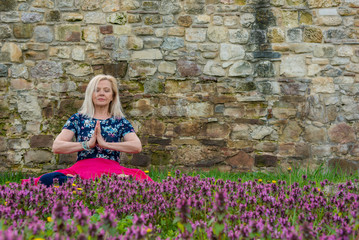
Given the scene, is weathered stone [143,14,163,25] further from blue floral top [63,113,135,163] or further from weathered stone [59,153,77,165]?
weathered stone [59,153,77,165]

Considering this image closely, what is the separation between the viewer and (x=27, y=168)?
5180mm

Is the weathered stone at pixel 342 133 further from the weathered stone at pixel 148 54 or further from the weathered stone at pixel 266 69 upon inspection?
the weathered stone at pixel 148 54

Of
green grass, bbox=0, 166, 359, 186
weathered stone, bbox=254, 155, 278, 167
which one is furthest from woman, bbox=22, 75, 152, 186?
weathered stone, bbox=254, 155, 278, 167

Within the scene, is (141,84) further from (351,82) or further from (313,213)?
(313,213)

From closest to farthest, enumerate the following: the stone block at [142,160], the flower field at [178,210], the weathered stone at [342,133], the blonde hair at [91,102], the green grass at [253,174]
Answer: the flower field at [178,210]
the blonde hair at [91,102]
the green grass at [253,174]
the weathered stone at [342,133]
the stone block at [142,160]

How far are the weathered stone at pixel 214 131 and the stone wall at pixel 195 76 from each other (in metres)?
0.01

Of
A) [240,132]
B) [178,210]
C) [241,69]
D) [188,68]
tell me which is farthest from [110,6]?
[178,210]

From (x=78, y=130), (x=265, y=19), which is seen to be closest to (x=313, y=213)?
(x=78, y=130)

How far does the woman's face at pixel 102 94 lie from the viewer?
4004 millimetres

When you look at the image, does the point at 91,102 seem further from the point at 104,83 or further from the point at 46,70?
the point at 46,70

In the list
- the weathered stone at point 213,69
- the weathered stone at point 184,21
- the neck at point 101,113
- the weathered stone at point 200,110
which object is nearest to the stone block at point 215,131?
the weathered stone at point 200,110

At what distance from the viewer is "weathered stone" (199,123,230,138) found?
516cm

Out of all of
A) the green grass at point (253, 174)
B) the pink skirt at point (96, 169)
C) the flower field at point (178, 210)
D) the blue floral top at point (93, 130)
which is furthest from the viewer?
the green grass at point (253, 174)

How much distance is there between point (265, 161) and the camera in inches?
201
